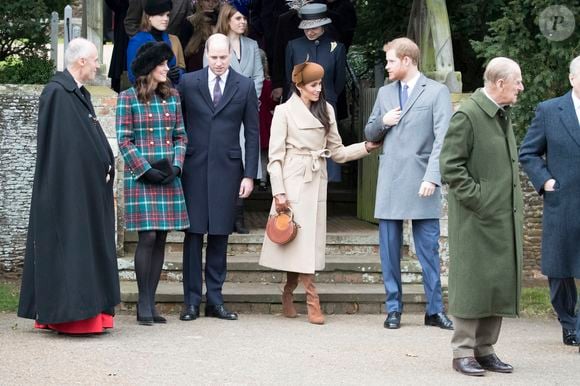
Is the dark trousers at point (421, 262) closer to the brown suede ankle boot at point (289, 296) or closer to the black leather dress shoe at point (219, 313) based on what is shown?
the brown suede ankle boot at point (289, 296)

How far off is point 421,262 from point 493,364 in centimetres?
196

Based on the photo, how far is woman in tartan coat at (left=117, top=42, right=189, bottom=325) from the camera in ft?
33.1

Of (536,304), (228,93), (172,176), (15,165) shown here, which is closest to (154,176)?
(172,176)

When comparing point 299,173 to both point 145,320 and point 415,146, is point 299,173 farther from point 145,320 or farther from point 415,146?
point 145,320

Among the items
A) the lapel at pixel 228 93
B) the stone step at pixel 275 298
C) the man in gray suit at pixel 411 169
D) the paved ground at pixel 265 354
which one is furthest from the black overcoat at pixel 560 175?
the lapel at pixel 228 93

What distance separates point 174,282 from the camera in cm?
1153

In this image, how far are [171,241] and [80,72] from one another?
8.76 feet

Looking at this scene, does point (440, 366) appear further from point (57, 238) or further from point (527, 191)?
point (527, 191)

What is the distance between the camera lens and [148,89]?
33.2 ft

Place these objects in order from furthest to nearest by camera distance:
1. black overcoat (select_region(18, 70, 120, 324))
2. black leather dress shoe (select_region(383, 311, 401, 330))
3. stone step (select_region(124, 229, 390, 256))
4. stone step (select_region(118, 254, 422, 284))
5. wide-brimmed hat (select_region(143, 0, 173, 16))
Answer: stone step (select_region(124, 229, 390, 256))
stone step (select_region(118, 254, 422, 284))
wide-brimmed hat (select_region(143, 0, 173, 16))
black leather dress shoe (select_region(383, 311, 401, 330))
black overcoat (select_region(18, 70, 120, 324))

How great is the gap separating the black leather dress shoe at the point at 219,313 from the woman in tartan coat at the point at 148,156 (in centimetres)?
53

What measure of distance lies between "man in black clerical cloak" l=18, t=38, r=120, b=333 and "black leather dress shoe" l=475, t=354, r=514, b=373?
2.58 metres

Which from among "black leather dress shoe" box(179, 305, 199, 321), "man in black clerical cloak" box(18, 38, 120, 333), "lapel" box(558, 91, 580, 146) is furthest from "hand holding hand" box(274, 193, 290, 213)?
"lapel" box(558, 91, 580, 146)

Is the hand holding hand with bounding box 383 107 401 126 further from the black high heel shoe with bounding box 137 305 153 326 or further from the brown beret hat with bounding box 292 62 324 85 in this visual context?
the black high heel shoe with bounding box 137 305 153 326
